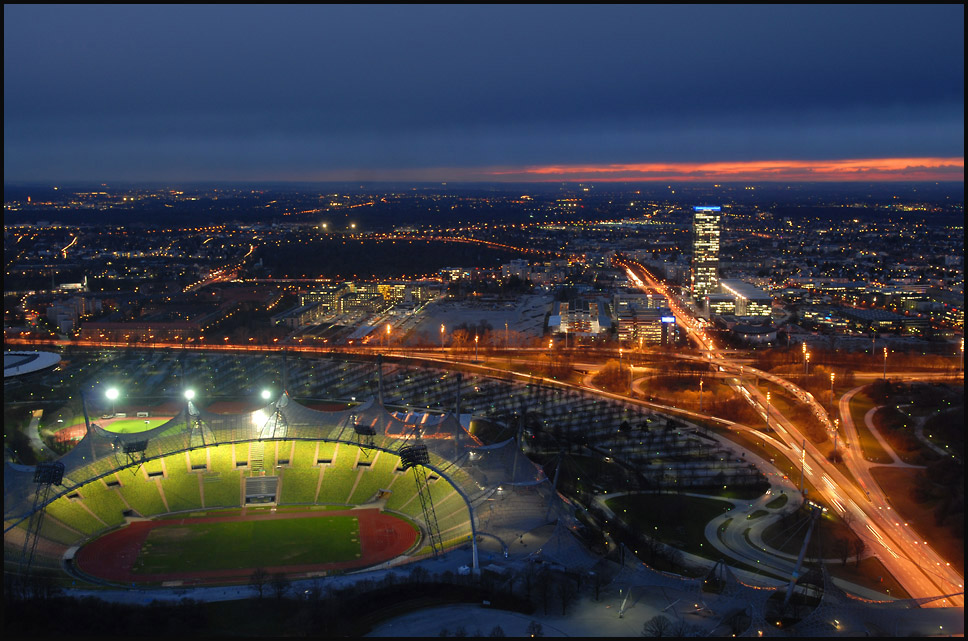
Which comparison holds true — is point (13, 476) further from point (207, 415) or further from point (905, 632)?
point (905, 632)

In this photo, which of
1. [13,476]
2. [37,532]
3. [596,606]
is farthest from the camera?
[13,476]

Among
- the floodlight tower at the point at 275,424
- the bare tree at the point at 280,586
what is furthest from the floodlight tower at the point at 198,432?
the bare tree at the point at 280,586

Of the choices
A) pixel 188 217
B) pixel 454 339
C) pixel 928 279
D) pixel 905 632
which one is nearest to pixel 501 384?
pixel 454 339

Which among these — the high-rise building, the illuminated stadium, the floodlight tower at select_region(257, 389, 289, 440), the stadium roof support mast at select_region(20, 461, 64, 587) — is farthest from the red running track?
the high-rise building

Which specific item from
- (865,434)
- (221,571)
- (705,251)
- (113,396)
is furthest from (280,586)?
(705,251)

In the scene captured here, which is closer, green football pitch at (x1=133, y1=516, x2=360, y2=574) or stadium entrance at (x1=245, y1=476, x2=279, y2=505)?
green football pitch at (x1=133, y1=516, x2=360, y2=574)

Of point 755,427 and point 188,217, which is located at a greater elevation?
point 188,217

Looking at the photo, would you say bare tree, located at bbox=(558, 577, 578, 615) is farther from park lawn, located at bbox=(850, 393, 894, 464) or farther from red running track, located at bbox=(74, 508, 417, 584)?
park lawn, located at bbox=(850, 393, 894, 464)
